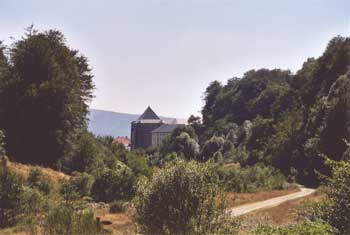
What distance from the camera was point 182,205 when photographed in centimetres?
820

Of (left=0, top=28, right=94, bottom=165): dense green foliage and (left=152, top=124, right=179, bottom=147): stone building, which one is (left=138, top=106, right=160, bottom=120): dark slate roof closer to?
(left=152, top=124, right=179, bottom=147): stone building

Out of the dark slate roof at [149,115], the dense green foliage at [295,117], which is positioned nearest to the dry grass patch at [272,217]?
the dense green foliage at [295,117]

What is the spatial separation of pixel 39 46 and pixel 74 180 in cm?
1154

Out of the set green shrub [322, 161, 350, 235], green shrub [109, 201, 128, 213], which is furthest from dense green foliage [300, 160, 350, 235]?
green shrub [109, 201, 128, 213]

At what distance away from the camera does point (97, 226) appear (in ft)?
32.2

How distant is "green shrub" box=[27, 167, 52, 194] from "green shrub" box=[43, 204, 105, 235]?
9.32m

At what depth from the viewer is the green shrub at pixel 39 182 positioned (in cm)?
1897

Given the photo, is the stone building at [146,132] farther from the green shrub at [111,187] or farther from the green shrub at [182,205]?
the green shrub at [182,205]

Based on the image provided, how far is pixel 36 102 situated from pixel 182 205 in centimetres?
2261

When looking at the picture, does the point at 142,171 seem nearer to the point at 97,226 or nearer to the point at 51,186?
the point at 51,186

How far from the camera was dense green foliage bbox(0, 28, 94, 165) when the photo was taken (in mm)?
28938

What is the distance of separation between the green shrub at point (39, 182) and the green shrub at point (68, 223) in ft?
30.6

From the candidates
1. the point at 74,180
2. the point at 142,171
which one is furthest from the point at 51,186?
the point at 142,171

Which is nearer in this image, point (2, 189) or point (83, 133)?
point (2, 189)
